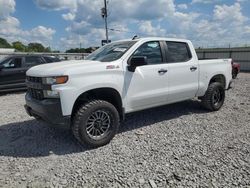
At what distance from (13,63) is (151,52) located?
23.4 ft

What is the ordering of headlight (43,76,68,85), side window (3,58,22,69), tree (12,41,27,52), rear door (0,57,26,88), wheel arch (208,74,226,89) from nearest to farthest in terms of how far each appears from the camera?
headlight (43,76,68,85)
wheel arch (208,74,226,89)
rear door (0,57,26,88)
side window (3,58,22,69)
tree (12,41,27,52)

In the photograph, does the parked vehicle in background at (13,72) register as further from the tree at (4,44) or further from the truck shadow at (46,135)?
the tree at (4,44)

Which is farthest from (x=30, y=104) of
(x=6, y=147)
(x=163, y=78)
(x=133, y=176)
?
(x=163, y=78)

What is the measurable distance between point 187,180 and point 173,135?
158cm

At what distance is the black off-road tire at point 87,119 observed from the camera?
392cm

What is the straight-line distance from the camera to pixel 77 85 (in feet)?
12.5

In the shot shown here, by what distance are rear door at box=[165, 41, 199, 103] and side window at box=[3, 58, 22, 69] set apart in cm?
713

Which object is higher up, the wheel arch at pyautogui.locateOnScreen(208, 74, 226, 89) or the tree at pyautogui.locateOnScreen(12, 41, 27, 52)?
the tree at pyautogui.locateOnScreen(12, 41, 27, 52)

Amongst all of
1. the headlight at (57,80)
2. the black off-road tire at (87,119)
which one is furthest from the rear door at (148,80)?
the headlight at (57,80)

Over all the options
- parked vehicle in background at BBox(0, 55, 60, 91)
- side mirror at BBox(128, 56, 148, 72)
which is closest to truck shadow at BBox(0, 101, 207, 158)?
side mirror at BBox(128, 56, 148, 72)

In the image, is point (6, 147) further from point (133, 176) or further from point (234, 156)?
point (234, 156)

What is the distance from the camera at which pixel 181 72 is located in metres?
5.30

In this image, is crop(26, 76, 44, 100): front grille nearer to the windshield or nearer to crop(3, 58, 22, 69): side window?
the windshield

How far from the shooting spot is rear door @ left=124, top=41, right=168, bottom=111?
4.51m
